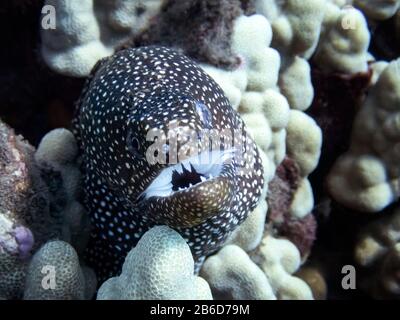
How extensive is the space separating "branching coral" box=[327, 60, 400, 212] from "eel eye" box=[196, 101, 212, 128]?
8.13 ft

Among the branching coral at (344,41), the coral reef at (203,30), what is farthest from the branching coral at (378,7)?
the coral reef at (203,30)

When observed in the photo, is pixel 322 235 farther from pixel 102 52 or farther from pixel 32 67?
pixel 32 67

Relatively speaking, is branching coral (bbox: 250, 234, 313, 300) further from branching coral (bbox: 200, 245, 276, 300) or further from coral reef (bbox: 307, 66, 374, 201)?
coral reef (bbox: 307, 66, 374, 201)

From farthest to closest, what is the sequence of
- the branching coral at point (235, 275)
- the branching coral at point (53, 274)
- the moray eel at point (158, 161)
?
1. the branching coral at point (235, 275)
2. the branching coral at point (53, 274)
3. the moray eel at point (158, 161)

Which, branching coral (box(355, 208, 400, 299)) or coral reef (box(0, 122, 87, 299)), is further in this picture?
branching coral (box(355, 208, 400, 299))

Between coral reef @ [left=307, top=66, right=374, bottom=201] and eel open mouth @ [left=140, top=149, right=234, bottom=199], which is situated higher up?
eel open mouth @ [left=140, top=149, right=234, bottom=199]

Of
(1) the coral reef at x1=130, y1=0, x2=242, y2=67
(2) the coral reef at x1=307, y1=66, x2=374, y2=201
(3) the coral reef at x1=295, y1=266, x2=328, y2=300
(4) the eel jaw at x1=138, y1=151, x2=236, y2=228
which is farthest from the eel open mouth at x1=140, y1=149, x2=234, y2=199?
(3) the coral reef at x1=295, y1=266, x2=328, y2=300

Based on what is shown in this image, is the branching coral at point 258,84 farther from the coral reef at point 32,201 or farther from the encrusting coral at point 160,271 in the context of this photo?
the encrusting coral at point 160,271

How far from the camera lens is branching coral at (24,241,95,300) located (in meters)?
3.10

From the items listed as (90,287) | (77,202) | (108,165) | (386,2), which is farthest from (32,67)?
(386,2)

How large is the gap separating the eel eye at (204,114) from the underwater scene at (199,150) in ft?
0.04

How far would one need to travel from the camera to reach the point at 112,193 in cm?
365

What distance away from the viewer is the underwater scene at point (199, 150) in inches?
115

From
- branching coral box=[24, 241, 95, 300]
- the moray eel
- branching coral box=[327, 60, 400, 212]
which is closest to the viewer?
the moray eel
